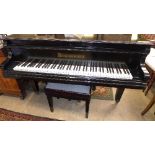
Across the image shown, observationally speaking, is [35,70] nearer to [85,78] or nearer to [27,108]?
[85,78]

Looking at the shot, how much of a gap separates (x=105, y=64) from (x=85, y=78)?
11.7 inches

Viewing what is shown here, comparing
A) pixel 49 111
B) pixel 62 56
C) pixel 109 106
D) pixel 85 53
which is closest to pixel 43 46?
pixel 62 56

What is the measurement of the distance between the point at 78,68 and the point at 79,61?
91mm

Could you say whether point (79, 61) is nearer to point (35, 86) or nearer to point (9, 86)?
point (35, 86)

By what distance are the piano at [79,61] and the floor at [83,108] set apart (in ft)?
2.14

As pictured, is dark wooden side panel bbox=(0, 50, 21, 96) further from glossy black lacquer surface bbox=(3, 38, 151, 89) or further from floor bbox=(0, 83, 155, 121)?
glossy black lacquer surface bbox=(3, 38, 151, 89)

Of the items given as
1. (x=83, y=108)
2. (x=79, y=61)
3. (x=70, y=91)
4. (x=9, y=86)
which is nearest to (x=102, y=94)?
(x=83, y=108)

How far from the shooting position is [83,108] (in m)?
2.20

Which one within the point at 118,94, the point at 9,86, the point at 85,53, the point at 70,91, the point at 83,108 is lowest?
the point at 83,108

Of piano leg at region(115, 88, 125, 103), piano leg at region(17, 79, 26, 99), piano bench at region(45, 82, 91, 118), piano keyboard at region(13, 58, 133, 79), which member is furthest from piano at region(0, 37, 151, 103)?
piano leg at region(115, 88, 125, 103)

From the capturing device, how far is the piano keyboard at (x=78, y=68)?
1.59 meters

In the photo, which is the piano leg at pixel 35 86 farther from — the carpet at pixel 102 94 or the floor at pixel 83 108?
the carpet at pixel 102 94

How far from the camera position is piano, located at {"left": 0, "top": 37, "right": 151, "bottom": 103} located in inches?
60.9
